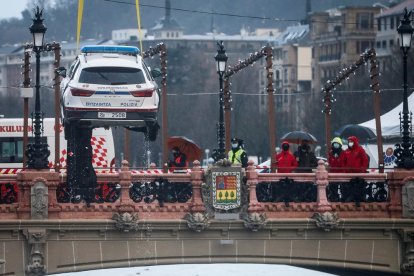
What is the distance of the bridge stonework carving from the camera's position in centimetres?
4206

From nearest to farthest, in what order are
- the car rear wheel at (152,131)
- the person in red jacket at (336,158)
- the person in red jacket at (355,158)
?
the person in red jacket at (355,158) < the person in red jacket at (336,158) < the car rear wheel at (152,131)

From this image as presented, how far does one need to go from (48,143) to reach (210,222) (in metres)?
16.0

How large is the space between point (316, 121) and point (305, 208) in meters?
73.6

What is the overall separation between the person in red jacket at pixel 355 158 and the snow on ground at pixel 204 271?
3337 millimetres

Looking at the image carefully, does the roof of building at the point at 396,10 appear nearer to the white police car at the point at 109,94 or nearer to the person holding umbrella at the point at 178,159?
the person holding umbrella at the point at 178,159

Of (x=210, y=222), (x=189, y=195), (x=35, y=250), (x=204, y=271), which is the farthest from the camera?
(x=204, y=271)

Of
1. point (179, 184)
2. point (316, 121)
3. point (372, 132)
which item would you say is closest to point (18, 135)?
point (372, 132)

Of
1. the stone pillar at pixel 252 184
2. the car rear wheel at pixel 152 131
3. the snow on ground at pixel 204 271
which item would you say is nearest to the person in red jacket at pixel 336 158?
the stone pillar at pixel 252 184

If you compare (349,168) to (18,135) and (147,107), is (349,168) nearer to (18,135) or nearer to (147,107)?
→ (147,107)

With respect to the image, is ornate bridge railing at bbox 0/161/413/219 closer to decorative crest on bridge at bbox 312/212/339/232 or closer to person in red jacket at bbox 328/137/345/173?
decorative crest on bridge at bbox 312/212/339/232

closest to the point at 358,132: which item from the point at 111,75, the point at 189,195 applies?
the point at 111,75

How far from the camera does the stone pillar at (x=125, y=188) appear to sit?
139 feet

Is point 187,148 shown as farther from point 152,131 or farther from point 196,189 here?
point 196,189

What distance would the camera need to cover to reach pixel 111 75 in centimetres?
4606
